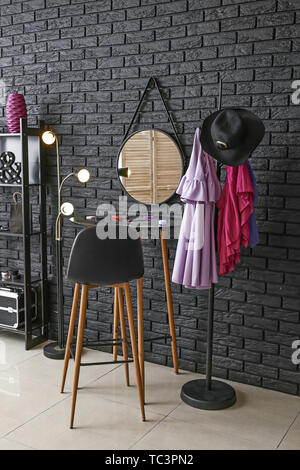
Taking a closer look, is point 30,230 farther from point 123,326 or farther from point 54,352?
point 123,326

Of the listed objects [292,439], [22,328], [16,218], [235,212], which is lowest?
[292,439]

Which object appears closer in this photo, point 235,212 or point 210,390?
point 235,212

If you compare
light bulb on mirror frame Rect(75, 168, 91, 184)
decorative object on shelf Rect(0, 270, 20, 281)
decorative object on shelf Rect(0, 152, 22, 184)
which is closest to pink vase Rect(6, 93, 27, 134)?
decorative object on shelf Rect(0, 152, 22, 184)

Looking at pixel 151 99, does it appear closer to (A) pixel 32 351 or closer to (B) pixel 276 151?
(B) pixel 276 151

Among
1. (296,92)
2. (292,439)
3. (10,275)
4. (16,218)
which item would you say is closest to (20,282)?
(10,275)

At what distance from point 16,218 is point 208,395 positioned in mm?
1865

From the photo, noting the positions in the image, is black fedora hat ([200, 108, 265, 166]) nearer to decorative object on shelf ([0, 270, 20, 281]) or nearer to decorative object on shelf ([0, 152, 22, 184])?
decorative object on shelf ([0, 152, 22, 184])

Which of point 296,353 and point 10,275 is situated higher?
point 10,275

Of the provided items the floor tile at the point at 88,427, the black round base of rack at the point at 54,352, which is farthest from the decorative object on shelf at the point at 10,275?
the floor tile at the point at 88,427

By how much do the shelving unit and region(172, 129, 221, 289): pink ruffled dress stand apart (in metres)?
1.26

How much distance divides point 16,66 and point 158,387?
2548 mm

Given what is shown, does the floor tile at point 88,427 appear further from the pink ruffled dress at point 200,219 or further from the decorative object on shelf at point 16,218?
the decorative object on shelf at point 16,218

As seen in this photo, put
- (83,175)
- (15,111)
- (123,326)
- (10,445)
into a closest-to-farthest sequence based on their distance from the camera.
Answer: (10,445)
(123,326)
(83,175)
(15,111)

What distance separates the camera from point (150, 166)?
3.41 metres
